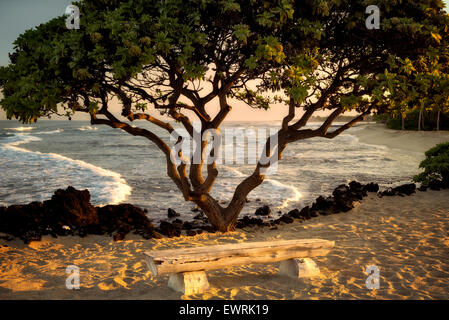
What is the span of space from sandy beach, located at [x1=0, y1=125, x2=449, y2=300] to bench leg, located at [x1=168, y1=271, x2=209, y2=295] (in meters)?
0.09

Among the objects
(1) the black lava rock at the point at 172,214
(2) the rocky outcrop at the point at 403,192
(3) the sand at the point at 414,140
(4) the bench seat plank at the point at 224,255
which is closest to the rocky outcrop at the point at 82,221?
(1) the black lava rock at the point at 172,214

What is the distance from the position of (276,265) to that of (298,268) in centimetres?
104

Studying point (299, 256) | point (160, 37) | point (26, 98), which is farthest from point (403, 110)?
point (26, 98)

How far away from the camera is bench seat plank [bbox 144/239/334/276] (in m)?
4.87

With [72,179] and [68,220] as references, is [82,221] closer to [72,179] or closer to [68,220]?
[68,220]

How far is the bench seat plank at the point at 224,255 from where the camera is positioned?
4.87 m

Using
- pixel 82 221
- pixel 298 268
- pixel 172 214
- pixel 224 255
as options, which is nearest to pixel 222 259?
pixel 224 255

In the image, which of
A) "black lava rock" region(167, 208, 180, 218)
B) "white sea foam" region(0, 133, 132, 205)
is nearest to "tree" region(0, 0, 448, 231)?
"black lava rock" region(167, 208, 180, 218)

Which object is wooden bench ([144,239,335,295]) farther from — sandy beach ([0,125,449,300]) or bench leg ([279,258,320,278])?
sandy beach ([0,125,449,300])

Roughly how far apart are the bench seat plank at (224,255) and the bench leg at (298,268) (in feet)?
0.72

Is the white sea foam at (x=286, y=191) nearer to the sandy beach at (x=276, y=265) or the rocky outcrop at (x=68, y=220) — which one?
the sandy beach at (x=276, y=265)

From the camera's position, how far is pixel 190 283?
5246mm

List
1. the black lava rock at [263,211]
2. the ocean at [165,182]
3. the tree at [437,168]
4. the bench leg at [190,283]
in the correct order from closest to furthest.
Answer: the bench leg at [190,283] → the black lava rock at [263,211] → the tree at [437,168] → the ocean at [165,182]
